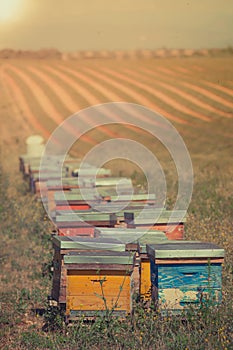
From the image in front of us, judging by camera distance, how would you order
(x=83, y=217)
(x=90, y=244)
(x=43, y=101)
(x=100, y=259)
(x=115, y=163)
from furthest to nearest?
(x=43, y=101)
(x=115, y=163)
(x=83, y=217)
(x=90, y=244)
(x=100, y=259)

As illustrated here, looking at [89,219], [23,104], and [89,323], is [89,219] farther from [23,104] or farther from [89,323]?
[23,104]

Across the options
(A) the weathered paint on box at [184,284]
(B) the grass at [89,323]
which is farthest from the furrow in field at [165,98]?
(A) the weathered paint on box at [184,284]

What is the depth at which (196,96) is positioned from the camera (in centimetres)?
3647

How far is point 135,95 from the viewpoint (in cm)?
4269

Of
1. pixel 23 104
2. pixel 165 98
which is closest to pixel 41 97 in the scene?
pixel 23 104

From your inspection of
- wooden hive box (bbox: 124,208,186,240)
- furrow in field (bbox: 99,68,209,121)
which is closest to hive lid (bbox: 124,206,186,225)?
wooden hive box (bbox: 124,208,186,240)

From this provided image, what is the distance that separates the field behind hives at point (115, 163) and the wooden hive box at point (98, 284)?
21 cm

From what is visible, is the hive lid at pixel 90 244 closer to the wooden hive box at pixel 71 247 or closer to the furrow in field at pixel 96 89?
the wooden hive box at pixel 71 247

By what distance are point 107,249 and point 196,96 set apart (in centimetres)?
3068

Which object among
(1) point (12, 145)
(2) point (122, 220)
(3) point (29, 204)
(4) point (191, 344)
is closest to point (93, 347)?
(4) point (191, 344)

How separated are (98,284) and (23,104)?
43.0 m

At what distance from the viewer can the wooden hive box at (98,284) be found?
6160 millimetres

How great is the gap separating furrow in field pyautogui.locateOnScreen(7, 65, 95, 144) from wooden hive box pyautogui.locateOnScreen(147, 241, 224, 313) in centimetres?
3033

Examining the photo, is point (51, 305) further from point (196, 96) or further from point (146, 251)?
point (196, 96)
